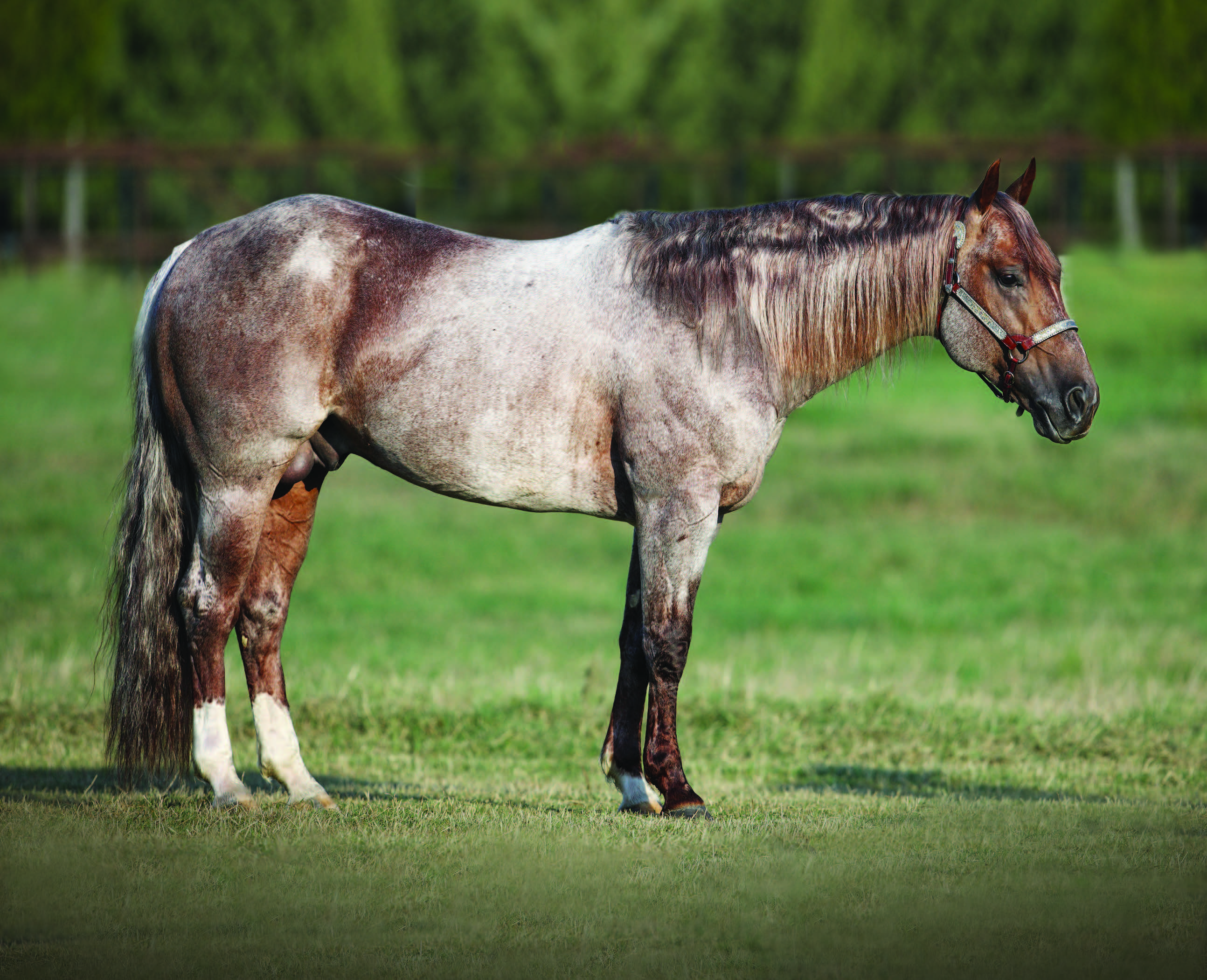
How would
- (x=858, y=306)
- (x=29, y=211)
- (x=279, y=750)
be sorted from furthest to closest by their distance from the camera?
(x=29, y=211)
(x=279, y=750)
(x=858, y=306)

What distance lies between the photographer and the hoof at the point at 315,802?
576 centimetres

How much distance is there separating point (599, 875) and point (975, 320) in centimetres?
261

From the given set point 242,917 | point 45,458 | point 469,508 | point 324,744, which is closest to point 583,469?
point 242,917

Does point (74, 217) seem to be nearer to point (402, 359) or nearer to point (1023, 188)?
point (402, 359)

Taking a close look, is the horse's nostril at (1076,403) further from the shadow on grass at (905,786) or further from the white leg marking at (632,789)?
the white leg marking at (632,789)

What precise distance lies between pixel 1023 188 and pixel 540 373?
2.06 meters

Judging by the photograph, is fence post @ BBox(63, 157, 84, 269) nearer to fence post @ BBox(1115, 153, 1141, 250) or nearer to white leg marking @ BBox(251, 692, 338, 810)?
fence post @ BBox(1115, 153, 1141, 250)

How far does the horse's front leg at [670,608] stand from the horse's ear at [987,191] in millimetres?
1536

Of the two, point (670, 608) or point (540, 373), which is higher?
point (540, 373)

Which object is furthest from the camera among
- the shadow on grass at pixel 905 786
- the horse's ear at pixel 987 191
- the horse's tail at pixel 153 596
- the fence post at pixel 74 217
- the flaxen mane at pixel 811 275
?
the fence post at pixel 74 217

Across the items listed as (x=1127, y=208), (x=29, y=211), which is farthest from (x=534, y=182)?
(x=1127, y=208)

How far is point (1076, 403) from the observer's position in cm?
571

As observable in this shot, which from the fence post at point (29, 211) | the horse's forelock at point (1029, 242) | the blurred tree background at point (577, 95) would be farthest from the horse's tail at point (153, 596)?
the fence post at point (29, 211)

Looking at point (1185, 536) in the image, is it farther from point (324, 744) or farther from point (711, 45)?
point (711, 45)
